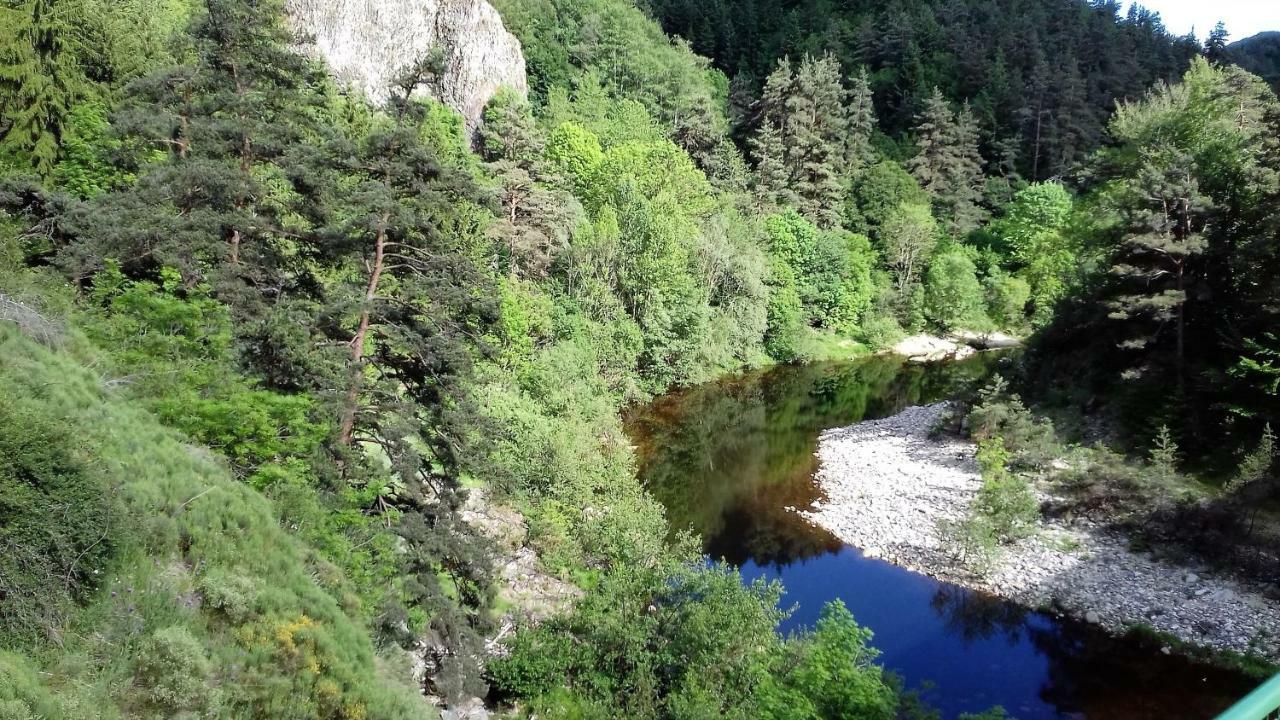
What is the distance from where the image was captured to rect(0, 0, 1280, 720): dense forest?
6918 millimetres

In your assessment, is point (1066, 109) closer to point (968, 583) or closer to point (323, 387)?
point (968, 583)

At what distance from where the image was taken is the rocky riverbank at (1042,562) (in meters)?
15.5

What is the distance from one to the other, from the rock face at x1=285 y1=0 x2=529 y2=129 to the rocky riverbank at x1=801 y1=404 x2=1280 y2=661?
92.7 feet

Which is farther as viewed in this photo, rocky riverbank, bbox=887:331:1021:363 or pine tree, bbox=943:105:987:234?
pine tree, bbox=943:105:987:234

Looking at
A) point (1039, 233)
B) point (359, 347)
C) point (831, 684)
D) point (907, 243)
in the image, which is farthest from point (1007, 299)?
point (359, 347)

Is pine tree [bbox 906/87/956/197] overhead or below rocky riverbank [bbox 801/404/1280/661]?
overhead

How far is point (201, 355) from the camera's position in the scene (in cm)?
1091

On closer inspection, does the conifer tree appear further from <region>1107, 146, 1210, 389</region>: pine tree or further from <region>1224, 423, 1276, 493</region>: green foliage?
<region>1224, 423, 1276, 493</region>: green foliage

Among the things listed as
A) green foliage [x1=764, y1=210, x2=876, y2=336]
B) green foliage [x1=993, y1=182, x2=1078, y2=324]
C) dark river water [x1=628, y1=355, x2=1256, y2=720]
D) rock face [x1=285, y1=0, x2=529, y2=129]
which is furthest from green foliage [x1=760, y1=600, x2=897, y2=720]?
green foliage [x1=993, y1=182, x2=1078, y2=324]

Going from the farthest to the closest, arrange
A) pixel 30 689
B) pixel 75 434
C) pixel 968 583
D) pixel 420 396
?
1. pixel 968 583
2. pixel 420 396
3. pixel 75 434
4. pixel 30 689

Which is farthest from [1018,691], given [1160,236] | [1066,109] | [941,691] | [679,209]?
[1066,109]

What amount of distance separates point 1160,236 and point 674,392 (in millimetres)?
20213

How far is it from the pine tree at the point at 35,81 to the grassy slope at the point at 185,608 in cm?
1577

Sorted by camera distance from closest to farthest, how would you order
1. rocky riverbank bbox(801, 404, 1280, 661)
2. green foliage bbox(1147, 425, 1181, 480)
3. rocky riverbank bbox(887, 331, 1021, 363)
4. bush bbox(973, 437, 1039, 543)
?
1. rocky riverbank bbox(801, 404, 1280, 661)
2. bush bbox(973, 437, 1039, 543)
3. green foliage bbox(1147, 425, 1181, 480)
4. rocky riverbank bbox(887, 331, 1021, 363)
